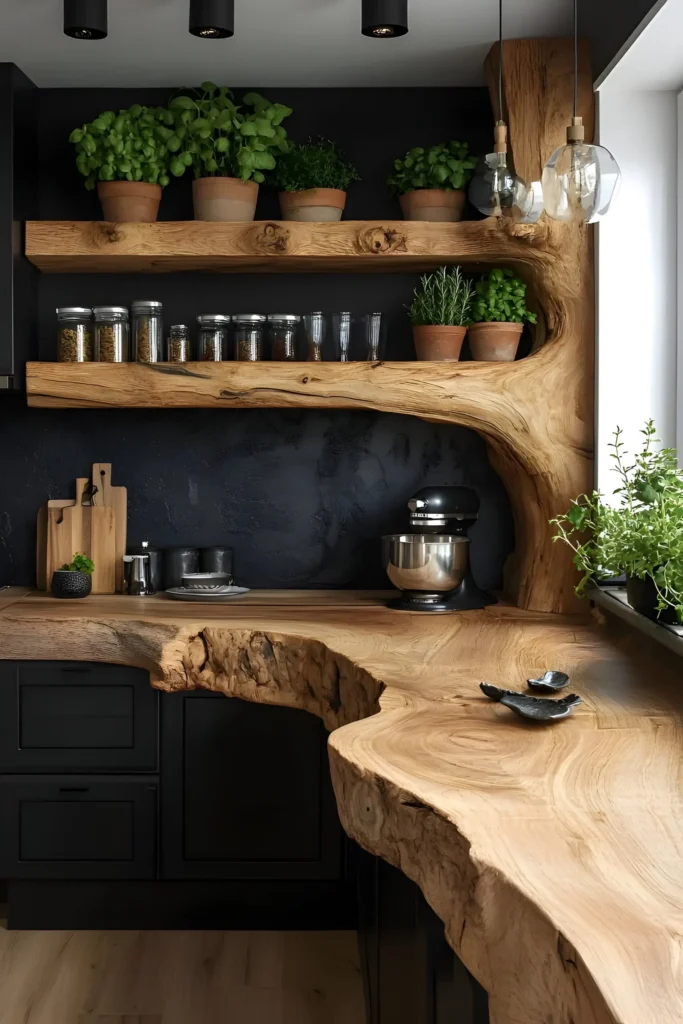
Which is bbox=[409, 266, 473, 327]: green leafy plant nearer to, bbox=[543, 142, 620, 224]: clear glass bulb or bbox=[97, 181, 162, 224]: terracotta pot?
bbox=[97, 181, 162, 224]: terracotta pot

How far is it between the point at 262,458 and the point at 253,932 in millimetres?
1453

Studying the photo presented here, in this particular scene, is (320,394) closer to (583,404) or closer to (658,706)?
(583,404)

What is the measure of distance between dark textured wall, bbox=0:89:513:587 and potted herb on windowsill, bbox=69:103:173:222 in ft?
0.95

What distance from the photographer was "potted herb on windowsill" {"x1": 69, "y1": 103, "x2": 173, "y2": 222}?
3.13m

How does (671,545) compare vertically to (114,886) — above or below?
above

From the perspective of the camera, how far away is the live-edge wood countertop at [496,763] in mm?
1063

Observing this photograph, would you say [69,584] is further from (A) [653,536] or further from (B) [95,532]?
(A) [653,536]

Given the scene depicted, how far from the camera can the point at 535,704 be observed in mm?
1843

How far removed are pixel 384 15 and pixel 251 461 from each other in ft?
4.88

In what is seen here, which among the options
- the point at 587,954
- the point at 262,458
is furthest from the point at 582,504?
the point at 587,954

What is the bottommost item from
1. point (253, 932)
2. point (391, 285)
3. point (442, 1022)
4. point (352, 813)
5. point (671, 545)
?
point (253, 932)

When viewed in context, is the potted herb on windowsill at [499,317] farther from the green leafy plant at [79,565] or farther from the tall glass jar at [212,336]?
the green leafy plant at [79,565]

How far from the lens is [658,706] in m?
1.93

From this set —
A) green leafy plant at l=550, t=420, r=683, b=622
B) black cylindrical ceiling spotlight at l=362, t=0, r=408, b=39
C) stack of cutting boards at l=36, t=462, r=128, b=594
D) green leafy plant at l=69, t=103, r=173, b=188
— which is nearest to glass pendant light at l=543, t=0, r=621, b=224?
green leafy plant at l=550, t=420, r=683, b=622
